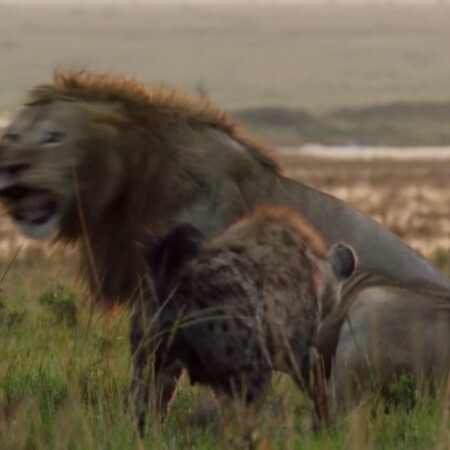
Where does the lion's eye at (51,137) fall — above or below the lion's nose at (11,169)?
above

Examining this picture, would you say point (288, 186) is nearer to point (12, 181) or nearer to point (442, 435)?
point (12, 181)

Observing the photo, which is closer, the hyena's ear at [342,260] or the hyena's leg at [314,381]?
the hyena's leg at [314,381]

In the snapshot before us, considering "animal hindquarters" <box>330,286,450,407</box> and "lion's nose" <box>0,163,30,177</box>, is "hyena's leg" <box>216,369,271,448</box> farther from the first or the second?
"lion's nose" <box>0,163,30,177</box>

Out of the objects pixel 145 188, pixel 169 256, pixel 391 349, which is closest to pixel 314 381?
pixel 391 349

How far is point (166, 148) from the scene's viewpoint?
7.11 m

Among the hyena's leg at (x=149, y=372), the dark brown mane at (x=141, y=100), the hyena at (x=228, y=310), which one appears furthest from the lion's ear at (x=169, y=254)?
the dark brown mane at (x=141, y=100)

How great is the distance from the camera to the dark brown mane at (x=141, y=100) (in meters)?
7.07

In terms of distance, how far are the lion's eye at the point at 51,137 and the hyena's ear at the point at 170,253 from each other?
3.72ft

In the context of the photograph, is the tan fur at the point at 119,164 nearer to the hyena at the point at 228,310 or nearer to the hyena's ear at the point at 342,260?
the hyena's ear at the point at 342,260

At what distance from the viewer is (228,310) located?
228 inches

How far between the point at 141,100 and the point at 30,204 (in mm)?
570

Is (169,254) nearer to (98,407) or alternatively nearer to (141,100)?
(98,407)

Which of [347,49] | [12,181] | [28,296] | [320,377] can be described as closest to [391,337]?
[320,377]

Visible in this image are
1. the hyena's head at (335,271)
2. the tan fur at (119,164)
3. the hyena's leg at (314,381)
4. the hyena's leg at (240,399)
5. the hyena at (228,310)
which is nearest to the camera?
the hyena's leg at (240,399)
